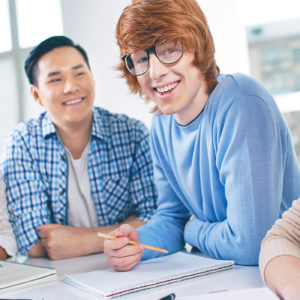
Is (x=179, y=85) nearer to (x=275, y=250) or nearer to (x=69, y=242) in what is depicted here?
(x=275, y=250)

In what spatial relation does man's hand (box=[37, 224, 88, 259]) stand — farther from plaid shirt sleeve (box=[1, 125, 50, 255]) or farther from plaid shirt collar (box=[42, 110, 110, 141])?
plaid shirt collar (box=[42, 110, 110, 141])

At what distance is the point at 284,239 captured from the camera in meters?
0.93

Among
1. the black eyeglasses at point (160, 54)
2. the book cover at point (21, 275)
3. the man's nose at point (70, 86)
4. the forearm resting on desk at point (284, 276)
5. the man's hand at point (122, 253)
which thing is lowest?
the book cover at point (21, 275)

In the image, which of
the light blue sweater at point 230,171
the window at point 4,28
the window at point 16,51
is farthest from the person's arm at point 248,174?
the window at point 4,28

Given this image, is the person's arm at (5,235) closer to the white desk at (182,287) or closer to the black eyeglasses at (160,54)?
the white desk at (182,287)

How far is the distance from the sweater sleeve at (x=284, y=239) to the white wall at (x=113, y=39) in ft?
6.17

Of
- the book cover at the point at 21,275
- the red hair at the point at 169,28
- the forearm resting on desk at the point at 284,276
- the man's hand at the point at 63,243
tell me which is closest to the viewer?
the forearm resting on desk at the point at 284,276

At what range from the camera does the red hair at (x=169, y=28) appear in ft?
3.98

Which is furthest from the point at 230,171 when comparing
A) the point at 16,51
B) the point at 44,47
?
the point at 16,51

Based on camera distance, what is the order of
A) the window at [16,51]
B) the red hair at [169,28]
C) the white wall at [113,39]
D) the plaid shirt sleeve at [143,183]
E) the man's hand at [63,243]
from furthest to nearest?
the window at [16,51] → the white wall at [113,39] → the plaid shirt sleeve at [143,183] → the man's hand at [63,243] → the red hair at [169,28]

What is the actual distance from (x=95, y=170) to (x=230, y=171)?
87 centimetres

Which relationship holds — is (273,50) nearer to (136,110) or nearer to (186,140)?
(136,110)

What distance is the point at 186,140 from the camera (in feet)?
4.33

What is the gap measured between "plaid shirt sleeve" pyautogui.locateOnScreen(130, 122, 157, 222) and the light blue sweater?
397mm
